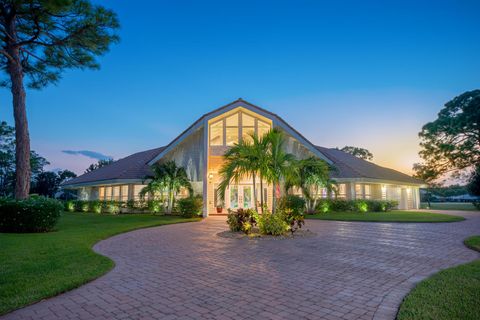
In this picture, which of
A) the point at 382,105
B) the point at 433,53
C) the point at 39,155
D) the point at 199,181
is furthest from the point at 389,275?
the point at 39,155

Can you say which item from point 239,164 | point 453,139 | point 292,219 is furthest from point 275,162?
point 453,139

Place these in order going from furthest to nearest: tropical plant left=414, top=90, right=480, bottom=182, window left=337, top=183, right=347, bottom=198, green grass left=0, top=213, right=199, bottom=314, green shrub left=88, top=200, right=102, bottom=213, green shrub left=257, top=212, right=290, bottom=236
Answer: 1. tropical plant left=414, top=90, right=480, bottom=182
2. green shrub left=88, top=200, right=102, bottom=213
3. window left=337, top=183, right=347, bottom=198
4. green shrub left=257, top=212, right=290, bottom=236
5. green grass left=0, top=213, right=199, bottom=314

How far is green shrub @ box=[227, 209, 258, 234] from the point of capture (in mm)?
10125

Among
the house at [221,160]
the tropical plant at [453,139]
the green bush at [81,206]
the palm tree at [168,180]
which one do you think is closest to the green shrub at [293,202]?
the house at [221,160]

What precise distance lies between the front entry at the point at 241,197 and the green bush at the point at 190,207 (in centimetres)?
339

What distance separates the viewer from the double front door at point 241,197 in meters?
22.0

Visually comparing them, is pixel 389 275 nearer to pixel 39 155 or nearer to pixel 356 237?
pixel 356 237

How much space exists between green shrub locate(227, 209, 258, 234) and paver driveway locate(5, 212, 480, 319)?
181 centimetres

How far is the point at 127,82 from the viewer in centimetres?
2414

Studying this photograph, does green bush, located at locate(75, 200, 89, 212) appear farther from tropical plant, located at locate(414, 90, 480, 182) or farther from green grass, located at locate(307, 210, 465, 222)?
tropical plant, located at locate(414, 90, 480, 182)

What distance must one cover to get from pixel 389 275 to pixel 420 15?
13.6m

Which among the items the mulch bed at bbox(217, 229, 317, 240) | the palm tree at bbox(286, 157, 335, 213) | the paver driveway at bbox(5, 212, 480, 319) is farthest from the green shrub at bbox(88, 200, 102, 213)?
the mulch bed at bbox(217, 229, 317, 240)

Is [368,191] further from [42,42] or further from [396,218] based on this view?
[42,42]

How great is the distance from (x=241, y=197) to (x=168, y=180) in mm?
5955
